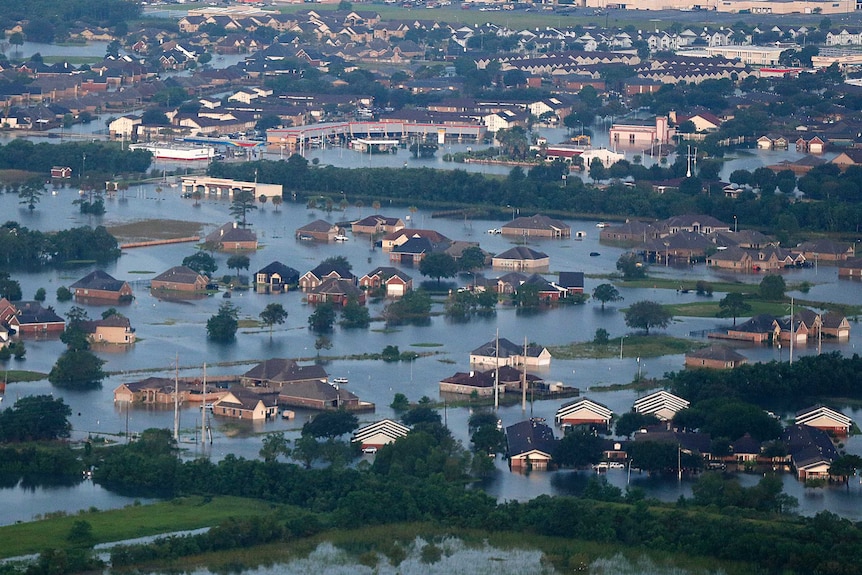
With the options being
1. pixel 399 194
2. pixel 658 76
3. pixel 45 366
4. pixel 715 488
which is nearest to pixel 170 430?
pixel 45 366

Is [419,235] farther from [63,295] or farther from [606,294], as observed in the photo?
[63,295]

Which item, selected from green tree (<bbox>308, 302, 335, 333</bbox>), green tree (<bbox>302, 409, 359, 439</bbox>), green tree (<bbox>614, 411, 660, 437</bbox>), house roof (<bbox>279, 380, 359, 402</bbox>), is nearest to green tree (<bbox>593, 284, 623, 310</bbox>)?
green tree (<bbox>308, 302, 335, 333</bbox>)

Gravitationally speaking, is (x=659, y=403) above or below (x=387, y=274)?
below

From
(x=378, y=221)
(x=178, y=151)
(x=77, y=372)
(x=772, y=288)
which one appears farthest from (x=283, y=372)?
(x=178, y=151)

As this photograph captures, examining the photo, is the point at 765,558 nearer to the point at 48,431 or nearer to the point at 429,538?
the point at 429,538

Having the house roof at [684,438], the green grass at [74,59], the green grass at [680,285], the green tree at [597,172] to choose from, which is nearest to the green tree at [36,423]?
the house roof at [684,438]

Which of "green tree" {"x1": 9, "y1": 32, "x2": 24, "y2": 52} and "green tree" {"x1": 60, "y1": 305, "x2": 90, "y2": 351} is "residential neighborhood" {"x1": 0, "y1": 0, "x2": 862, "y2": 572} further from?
"green tree" {"x1": 9, "y1": 32, "x2": 24, "y2": 52}

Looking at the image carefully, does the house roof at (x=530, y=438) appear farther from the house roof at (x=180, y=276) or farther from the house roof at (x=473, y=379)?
the house roof at (x=180, y=276)
